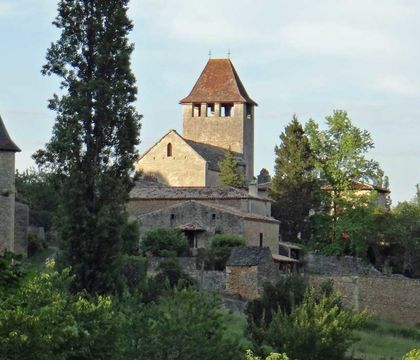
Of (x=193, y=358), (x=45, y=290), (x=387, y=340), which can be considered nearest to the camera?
Result: (x=45, y=290)

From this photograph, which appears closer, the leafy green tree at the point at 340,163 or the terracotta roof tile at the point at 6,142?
the terracotta roof tile at the point at 6,142

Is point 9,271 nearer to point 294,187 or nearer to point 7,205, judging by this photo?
point 7,205

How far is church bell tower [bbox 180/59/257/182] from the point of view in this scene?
106375 millimetres

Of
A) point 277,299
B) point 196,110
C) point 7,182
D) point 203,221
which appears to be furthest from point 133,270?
point 196,110

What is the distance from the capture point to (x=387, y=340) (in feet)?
155

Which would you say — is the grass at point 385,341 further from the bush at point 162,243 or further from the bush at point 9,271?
the bush at point 9,271

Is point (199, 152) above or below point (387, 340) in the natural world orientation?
above

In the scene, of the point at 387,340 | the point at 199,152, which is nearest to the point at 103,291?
the point at 387,340

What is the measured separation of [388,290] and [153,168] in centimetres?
3752

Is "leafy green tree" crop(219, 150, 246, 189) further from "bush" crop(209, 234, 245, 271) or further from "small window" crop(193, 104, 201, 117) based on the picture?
"bush" crop(209, 234, 245, 271)

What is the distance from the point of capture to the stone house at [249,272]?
174ft

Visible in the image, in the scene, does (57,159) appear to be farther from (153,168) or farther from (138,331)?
(153,168)

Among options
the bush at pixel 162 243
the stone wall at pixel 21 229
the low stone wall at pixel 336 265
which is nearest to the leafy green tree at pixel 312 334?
the stone wall at pixel 21 229

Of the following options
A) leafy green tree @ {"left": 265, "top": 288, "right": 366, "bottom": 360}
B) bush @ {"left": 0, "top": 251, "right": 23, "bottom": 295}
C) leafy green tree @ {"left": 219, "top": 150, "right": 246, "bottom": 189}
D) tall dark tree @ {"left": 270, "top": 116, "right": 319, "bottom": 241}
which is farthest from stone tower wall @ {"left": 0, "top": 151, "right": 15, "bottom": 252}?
bush @ {"left": 0, "top": 251, "right": 23, "bottom": 295}
